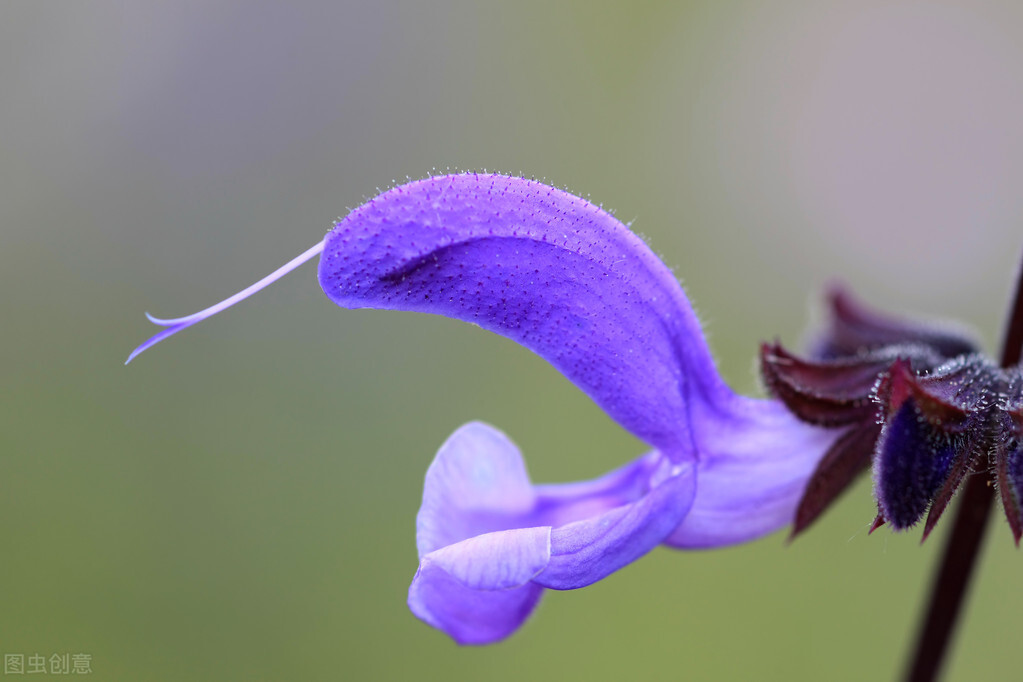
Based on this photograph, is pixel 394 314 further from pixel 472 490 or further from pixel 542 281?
pixel 542 281

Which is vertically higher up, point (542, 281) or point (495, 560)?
point (542, 281)

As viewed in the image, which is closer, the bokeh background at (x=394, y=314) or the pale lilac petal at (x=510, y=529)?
the pale lilac petal at (x=510, y=529)

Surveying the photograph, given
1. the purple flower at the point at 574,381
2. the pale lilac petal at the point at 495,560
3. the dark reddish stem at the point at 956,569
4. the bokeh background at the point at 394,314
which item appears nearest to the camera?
the pale lilac petal at the point at 495,560

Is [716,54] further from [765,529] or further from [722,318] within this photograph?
[765,529]

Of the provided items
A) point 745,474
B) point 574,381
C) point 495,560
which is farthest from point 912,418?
point 495,560

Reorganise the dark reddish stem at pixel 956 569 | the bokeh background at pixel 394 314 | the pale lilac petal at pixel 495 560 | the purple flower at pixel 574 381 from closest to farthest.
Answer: the pale lilac petal at pixel 495 560 < the purple flower at pixel 574 381 < the dark reddish stem at pixel 956 569 < the bokeh background at pixel 394 314

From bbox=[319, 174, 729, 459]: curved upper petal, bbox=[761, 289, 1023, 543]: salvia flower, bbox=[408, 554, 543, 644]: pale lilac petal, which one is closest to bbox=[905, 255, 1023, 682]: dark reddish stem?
bbox=[761, 289, 1023, 543]: salvia flower

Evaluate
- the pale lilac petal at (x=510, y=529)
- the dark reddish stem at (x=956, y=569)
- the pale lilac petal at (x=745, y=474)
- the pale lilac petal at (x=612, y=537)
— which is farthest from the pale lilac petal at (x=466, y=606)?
the dark reddish stem at (x=956, y=569)

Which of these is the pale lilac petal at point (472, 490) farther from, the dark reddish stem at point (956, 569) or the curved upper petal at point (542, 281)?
the dark reddish stem at point (956, 569)
